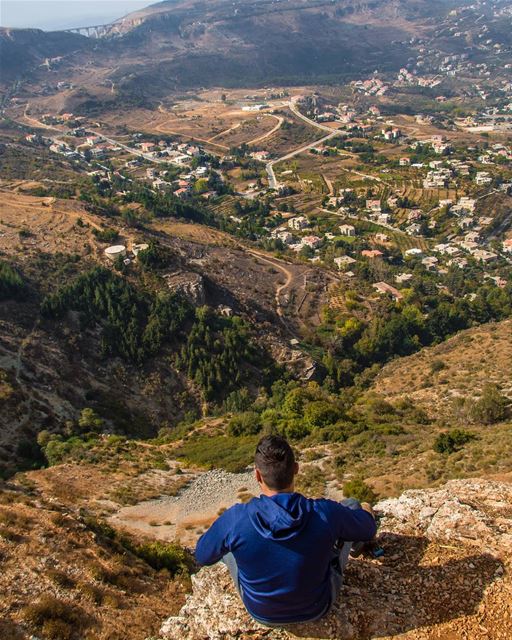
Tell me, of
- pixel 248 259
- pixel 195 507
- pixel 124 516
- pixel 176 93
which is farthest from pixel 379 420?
pixel 176 93

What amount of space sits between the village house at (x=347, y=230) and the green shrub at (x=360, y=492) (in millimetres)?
68802

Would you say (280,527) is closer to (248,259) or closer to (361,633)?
(361,633)

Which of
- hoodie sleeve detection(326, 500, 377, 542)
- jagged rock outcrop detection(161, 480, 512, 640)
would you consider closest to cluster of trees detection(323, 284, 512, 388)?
jagged rock outcrop detection(161, 480, 512, 640)

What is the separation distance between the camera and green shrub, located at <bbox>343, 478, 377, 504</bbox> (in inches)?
496

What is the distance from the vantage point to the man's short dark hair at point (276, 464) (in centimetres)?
428

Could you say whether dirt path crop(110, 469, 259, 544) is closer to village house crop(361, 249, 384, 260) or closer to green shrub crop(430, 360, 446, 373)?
green shrub crop(430, 360, 446, 373)

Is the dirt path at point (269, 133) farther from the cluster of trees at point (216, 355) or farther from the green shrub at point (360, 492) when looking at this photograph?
the green shrub at point (360, 492)

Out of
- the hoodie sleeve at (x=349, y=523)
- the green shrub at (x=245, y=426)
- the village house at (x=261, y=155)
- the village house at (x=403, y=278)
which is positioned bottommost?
the village house at (x=403, y=278)

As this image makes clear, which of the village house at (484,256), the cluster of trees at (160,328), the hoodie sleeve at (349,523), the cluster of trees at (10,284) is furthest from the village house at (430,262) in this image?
the hoodie sleeve at (349,523)

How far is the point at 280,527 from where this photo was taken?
4.09 meters

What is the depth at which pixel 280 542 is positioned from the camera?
4.13 meters

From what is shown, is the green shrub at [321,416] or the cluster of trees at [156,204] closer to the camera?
the green shrub at [321,416]

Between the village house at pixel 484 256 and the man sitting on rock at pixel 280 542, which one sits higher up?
the man sitting on rock at pixel 280 542

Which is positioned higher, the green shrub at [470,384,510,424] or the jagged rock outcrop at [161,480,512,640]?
the jagged rock outcrop at [161,480,512,640]
